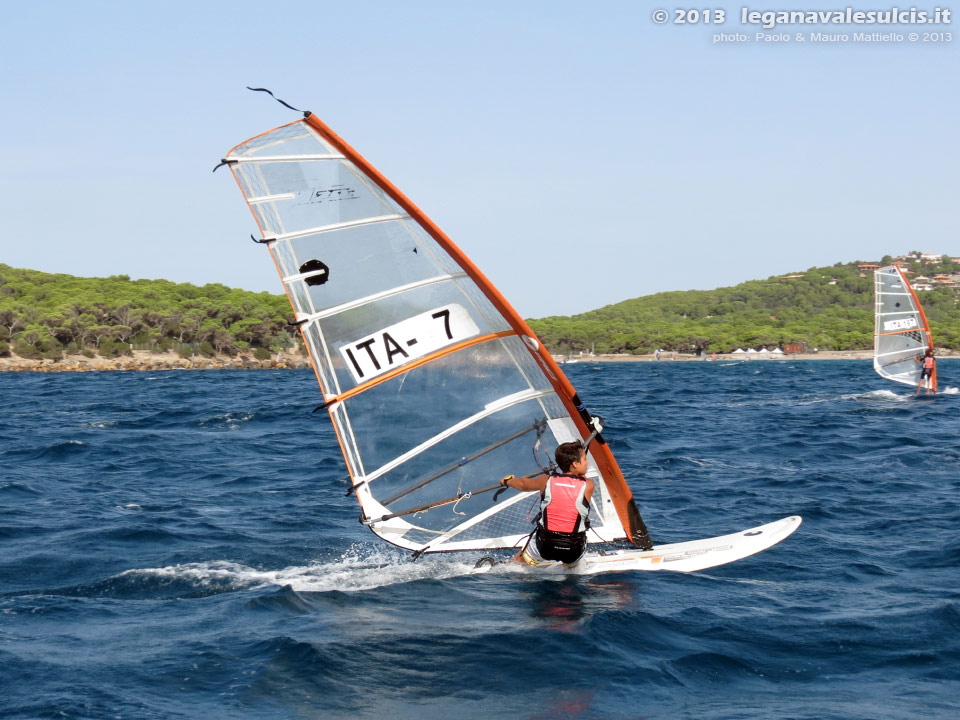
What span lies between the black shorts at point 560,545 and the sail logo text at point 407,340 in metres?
1.71

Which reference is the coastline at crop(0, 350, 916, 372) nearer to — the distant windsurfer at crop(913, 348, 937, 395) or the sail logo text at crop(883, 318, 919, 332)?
the sail logo text at crop(883, 318, 919, 332)

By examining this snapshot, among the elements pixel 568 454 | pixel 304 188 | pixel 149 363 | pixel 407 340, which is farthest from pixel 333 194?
pixel 149 363

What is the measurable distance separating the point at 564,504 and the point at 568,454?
389 millimetres

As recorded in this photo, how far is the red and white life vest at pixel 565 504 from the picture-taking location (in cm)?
690

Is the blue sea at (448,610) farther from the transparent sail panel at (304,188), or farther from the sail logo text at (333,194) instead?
the sail logo text at (333,194)

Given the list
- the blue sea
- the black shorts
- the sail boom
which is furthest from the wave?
the sail boom

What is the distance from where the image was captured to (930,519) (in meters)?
9.70

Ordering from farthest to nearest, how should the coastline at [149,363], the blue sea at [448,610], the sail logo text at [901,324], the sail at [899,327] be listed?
1. the coastline at [149,363]
2. the sail logo text at [901,324]
3. the sail at [899,327]
4. the blue sea at [448,610]

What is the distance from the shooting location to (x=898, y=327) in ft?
97.4

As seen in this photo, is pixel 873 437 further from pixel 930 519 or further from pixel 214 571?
pixel 214 571

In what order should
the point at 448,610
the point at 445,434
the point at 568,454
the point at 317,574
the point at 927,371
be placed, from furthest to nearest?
1. the point at 927,371
2. the point at 317,574
3. the point at 445,434
4. the point at 568,454
5. the point at 448,610

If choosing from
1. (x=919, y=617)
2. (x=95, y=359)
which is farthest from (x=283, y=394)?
(x=95, y=359)

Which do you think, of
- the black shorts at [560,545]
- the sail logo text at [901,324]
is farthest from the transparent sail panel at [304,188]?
the sail logo text at [901,324]

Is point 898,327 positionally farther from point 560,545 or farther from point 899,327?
point 560,545
